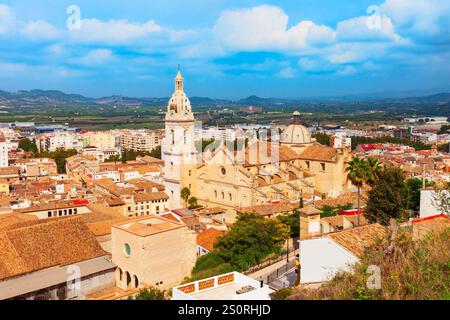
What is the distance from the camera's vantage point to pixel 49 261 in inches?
782

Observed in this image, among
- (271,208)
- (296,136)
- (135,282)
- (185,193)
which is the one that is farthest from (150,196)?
(135,282)

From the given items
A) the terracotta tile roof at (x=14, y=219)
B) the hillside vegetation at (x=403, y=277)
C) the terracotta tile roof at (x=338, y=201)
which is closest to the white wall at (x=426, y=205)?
the terracotta tile roof at (x=338, y=201)

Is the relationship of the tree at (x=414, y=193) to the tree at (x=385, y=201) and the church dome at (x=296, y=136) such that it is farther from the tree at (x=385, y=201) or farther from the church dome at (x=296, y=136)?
the church dome at (x=296, y=136)

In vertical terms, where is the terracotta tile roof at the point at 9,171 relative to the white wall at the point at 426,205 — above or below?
below

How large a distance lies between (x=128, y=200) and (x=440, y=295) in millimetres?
32049

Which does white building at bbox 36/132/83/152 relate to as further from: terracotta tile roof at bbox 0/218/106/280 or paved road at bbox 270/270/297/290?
paved road at bbox 270/270/297/290

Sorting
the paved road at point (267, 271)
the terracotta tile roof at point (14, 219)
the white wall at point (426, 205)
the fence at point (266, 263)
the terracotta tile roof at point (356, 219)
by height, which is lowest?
the fence at point (266, 263)

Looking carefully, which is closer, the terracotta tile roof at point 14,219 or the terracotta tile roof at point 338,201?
the terracotta tile roof at point 14,219

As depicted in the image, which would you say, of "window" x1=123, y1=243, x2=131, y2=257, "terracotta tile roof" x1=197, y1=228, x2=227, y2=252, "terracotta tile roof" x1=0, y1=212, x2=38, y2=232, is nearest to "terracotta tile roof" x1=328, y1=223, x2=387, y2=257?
"window" x1=123, y1=243, x2=131, y2=257

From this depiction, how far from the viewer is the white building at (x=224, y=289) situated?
12.5m

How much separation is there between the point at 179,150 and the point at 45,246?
1981 cm

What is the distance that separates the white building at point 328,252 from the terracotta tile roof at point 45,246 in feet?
33.2
